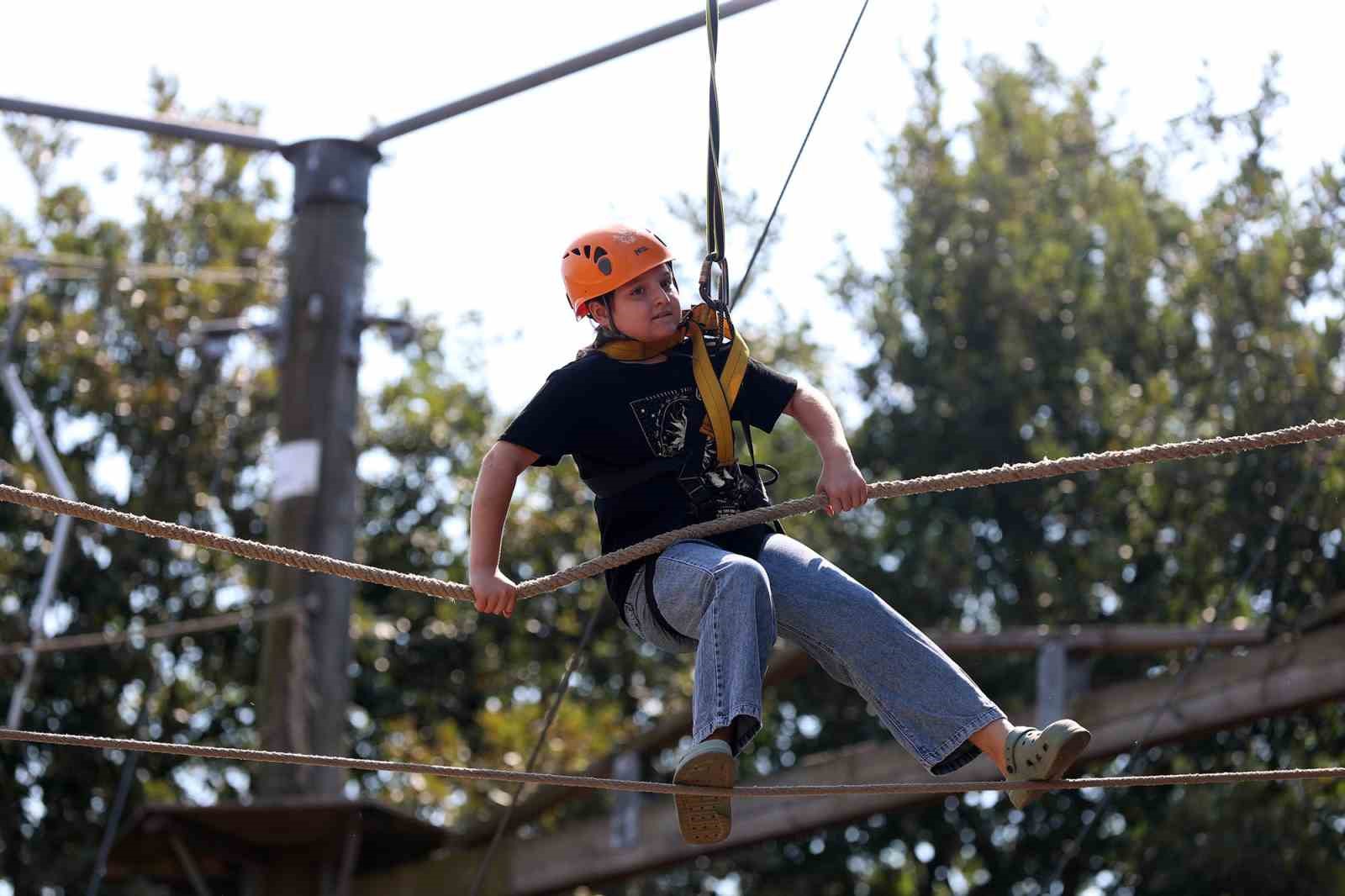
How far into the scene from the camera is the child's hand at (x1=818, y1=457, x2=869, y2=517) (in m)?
4.22

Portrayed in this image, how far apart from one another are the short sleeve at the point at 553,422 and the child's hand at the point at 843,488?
56 centimetres

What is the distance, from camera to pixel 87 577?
14.8 meters

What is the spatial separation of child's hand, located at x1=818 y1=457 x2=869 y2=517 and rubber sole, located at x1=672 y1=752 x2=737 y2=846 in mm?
595

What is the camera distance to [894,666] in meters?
4.27

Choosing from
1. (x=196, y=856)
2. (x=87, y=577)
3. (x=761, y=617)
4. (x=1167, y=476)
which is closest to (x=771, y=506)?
(x=761, y=617)

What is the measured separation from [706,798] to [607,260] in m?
1.21

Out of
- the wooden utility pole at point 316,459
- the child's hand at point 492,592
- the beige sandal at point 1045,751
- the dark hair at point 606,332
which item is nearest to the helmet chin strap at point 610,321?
the dark hair at point 606,332

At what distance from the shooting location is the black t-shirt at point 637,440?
438 centimetres

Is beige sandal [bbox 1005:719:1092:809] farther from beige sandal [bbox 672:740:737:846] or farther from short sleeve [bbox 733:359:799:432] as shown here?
short sleeve [bbox 733:359:799:432]

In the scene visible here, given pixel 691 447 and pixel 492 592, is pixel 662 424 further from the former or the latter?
pixel 492 592

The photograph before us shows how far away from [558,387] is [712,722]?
841 mm

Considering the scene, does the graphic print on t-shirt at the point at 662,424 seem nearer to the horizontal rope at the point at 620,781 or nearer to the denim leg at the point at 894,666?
the denim leg at the point at 894,666

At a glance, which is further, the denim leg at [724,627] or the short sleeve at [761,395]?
the short sleeve at [761,395]

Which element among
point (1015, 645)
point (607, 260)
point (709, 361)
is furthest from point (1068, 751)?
point (1015, 645)
